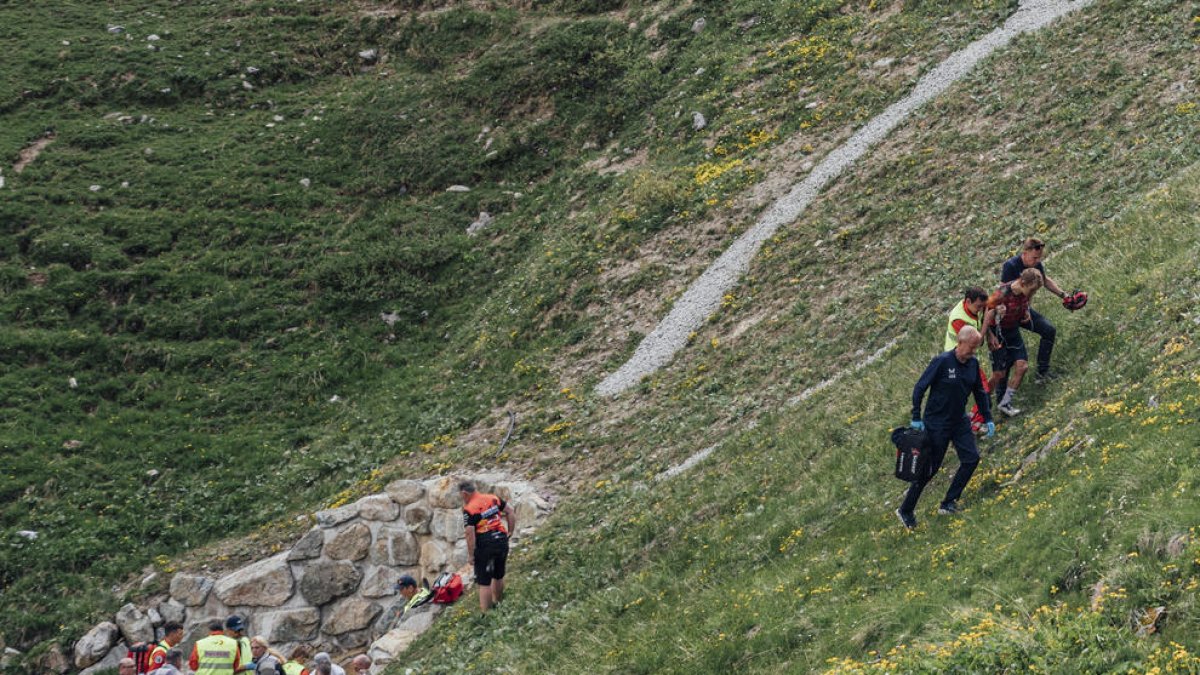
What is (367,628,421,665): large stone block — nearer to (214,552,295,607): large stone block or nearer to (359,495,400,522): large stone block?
(359,495,400,522): large stone block

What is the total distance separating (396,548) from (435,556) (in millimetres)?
1047

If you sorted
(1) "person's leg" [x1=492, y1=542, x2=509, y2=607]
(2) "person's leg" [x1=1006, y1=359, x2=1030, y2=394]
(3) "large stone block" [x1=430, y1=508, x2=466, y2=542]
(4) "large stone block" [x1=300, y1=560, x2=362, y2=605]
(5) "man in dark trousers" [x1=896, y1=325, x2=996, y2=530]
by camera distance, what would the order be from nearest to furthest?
(5) "man in dark trousers" [x1=896, y1=325, x2=996, y2=530]
(2) "person's leg" [x1=1006, y1=359, x2=1030, y2=394]
(1) "person's leg" [x1=492, y1=542, x2=509, y2=607]
(3) "large stone block" [x1=430, y1=508, x2=466, y2=542]
(4) "large stone block" [x1=300, y1=560, x2=362, y2=605]

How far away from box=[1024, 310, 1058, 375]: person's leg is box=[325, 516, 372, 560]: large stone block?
49.7 feet

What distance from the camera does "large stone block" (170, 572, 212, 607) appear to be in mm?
25000

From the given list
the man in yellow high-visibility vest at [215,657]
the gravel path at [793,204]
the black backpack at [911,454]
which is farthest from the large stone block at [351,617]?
the black backpack at [911,454]

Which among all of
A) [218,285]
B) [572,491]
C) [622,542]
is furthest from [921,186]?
[218,285]

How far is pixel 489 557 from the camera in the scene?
18.6 m

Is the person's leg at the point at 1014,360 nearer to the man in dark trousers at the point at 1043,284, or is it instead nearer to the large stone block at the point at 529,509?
the man in dark trousers at the point at 1043,284

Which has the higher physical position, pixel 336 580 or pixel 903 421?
pixel 903 421

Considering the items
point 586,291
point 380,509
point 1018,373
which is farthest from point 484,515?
point 586,291

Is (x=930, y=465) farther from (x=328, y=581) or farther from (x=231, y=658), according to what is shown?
(x=328, y=581)

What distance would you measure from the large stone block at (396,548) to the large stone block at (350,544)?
0.26 metres

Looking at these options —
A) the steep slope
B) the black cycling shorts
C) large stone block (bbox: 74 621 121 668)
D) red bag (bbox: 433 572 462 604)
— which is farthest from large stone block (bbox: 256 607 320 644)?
the black cycling shorts

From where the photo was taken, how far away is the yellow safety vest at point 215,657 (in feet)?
60.0
